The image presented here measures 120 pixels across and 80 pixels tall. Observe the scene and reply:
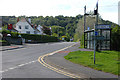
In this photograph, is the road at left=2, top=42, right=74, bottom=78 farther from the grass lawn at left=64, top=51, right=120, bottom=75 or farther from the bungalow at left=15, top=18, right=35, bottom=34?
the bungalow at left=15, top=18, right=35, bottom=34

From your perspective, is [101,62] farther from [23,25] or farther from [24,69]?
[23,25]

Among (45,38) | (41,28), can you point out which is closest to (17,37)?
(45,38)

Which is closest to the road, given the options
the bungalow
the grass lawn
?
the grass lawn

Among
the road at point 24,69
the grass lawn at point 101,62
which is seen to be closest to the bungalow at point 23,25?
the road at point 24,69

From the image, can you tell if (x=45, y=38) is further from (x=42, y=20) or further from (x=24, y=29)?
(x=42, y=20)

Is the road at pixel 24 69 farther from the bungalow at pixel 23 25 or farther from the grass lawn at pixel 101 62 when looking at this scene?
the bungalow at pixel 23 25

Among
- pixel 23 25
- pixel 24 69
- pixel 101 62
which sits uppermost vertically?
pixel 23 25

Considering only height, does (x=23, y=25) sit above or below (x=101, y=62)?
above

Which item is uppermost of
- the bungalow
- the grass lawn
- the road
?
the bungalow

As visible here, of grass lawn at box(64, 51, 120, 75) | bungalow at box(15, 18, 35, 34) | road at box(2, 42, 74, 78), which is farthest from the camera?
bungalow at box(15, 18, 35, 34)

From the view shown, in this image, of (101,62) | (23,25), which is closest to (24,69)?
(101,62)

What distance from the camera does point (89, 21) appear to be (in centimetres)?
6172

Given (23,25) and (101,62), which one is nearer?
(101,62)

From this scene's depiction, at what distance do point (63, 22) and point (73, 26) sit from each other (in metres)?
13.5
